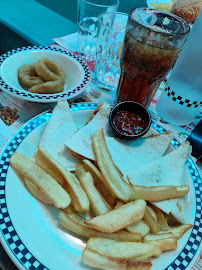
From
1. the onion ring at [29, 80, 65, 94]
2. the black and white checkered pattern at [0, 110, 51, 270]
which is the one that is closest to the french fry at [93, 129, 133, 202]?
the black and white checkered pattern at [0, 110, 51, 270]

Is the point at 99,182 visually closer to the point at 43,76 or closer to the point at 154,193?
the point at 154,193

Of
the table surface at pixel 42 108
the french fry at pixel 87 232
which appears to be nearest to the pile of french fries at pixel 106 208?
the french fry at pixel 87 232

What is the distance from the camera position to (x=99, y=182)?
1.04 metres

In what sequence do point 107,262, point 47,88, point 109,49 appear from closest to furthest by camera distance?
point 107,262 < point 47,88 < point 109,49

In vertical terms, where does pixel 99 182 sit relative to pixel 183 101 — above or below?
below

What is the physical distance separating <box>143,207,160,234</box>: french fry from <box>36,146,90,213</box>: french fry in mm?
246

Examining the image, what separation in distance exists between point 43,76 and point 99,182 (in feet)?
3.14

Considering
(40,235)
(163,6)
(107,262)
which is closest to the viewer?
(107,262)

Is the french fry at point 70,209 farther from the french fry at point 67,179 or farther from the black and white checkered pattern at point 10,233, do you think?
the black and white checkered pattern at point 10,233

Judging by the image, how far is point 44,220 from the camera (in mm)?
952

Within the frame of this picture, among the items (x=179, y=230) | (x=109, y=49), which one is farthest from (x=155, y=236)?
(x=109, y=49)

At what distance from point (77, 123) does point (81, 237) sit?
691 millimetres

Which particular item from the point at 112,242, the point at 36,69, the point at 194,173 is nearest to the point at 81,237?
the point at 112,242

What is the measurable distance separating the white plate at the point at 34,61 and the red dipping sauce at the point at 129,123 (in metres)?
0.33
